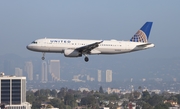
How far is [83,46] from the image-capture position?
295 feet

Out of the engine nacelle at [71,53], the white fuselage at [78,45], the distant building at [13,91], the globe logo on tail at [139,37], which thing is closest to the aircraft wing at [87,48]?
the engine nacelle at [71,53]

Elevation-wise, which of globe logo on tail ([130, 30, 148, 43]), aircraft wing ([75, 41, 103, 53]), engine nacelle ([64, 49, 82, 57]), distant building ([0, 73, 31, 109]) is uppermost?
globe logo on tail ([130, 30, 148, 43])

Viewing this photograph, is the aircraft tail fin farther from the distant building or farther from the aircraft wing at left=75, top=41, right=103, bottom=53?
the distant building

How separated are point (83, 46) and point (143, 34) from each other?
14.7m

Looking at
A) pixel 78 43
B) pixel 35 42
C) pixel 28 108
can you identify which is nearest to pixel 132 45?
pixel 78 43

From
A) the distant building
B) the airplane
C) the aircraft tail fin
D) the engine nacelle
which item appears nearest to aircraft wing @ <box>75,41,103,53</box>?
the airplane

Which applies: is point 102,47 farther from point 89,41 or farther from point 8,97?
point 8,97

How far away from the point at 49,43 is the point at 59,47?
151cm

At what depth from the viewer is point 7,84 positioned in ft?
570

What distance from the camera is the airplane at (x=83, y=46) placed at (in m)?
90.3

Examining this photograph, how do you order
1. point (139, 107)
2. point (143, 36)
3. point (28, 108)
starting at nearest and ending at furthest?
point (143, 36) → point (28, 108) → point (139, 107)

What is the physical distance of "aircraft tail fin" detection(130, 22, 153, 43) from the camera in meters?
98.8

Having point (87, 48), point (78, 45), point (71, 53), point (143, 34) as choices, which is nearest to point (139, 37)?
point (143, 34)

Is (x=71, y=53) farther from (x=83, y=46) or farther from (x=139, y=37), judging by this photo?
(x=139, y=37)
